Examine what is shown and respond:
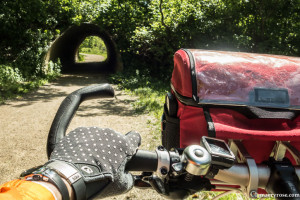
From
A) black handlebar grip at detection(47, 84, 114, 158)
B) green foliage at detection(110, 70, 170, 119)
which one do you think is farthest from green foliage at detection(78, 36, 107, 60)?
black handlebar grip at detection(47, 84, 114, 158)

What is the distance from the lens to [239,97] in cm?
161

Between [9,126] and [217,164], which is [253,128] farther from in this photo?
[9,126]

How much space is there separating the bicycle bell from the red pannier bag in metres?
0.55

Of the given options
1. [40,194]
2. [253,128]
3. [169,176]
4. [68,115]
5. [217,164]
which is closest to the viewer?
[40,194]

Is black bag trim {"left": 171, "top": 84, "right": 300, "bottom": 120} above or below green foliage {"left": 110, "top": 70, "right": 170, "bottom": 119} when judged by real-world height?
above

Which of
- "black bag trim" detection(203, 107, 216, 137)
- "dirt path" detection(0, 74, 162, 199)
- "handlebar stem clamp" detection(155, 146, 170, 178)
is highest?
"black bag trim" detection(203, 107, 216, 137)

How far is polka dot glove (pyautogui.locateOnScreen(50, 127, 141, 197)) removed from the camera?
852 mm

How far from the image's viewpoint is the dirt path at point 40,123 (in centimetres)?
424

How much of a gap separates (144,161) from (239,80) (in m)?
0.95

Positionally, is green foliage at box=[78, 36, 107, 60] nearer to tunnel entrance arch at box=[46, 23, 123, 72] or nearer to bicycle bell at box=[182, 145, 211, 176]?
tunnel entrance arch at box=[46, 23, 123, 72]

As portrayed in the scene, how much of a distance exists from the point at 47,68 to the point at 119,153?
12916 millimetres

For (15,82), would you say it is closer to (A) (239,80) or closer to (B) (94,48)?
(A) (239,80)

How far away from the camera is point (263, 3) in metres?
9.49

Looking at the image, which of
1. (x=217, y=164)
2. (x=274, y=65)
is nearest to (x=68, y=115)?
(x=217, y=164)
